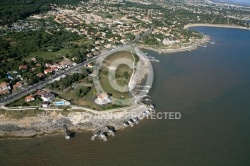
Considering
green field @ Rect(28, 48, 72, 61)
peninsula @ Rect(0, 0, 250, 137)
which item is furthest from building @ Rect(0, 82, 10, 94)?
green field @ Rect(28, 48, 72, 61)

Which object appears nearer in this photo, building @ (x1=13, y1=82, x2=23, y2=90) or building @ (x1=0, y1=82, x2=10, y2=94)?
building @ (x1=0, y1=82, x2=10, y2=94)

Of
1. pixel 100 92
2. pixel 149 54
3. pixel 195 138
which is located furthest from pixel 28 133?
pixel 149 54

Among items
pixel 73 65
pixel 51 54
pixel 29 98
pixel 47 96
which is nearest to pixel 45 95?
pixel 47 96

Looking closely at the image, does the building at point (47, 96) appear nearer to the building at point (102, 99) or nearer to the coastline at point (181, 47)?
the building at point (102, 99)

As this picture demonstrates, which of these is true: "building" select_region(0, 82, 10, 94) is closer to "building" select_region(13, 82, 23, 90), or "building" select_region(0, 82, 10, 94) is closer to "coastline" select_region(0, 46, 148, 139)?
"building" select_region(13, 82, 23, 90)

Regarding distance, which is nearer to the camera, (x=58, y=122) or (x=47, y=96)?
(x=58, y=122)

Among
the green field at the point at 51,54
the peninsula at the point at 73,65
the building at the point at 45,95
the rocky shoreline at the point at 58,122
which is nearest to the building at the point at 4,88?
the peninsula at the point at 73,65

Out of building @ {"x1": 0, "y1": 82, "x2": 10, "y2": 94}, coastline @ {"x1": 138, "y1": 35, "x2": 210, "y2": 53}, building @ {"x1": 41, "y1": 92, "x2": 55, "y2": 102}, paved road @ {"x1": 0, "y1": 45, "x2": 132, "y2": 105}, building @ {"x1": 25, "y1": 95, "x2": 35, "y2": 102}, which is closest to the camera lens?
building @ {"x1": 25, "y1": 95, "x2": 35, "y2": 102}

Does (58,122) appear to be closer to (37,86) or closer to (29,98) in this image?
(29,98)

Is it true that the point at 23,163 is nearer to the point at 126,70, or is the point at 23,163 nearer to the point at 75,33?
the point at 126,70
